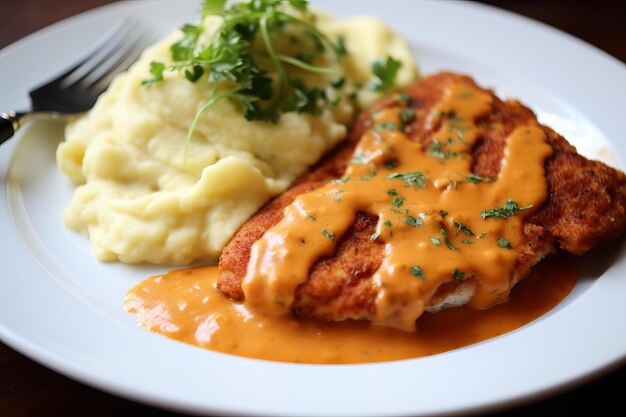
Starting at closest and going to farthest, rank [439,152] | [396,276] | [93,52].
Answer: [396,276]
[439,152]
[93,52]

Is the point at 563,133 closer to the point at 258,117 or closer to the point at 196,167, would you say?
the point at 258,117

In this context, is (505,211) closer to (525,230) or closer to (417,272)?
(525,230)

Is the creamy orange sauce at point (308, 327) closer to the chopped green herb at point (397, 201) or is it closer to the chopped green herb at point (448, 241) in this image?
the chopped green herb at point (448, 241)

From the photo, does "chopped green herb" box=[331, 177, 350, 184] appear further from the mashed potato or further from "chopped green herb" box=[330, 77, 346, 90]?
"chopped green herb" box=[330, 77, 346, 90]

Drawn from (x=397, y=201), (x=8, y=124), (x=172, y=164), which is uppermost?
(x=397, y=201)

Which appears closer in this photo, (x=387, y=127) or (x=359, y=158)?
(x=359, y=158)

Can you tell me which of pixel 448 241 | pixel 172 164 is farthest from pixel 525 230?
pixel 172 164

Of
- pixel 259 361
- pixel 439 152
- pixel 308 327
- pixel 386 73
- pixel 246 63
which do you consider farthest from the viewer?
pixel 386 73

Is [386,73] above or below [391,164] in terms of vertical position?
above
